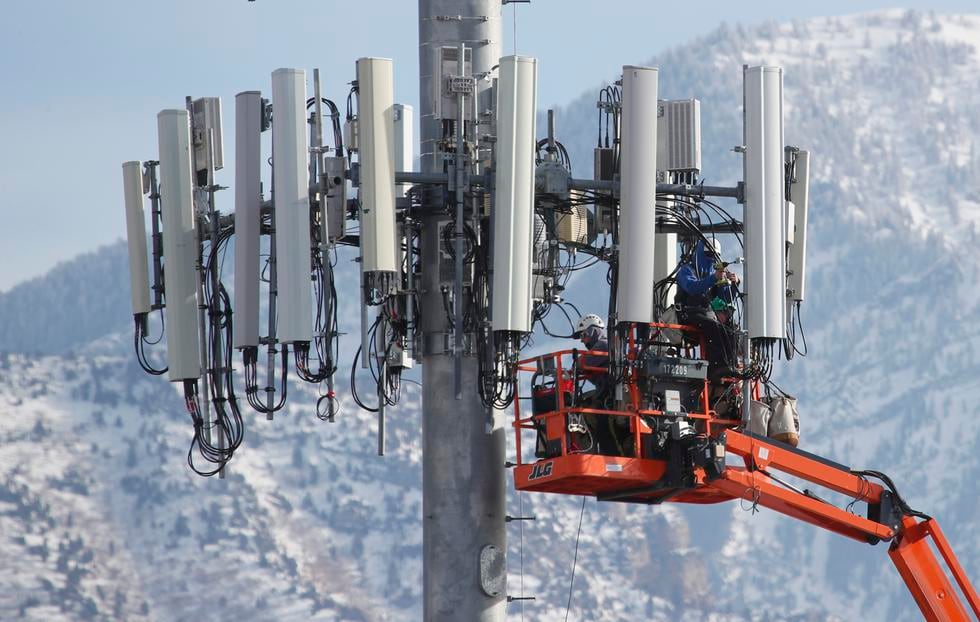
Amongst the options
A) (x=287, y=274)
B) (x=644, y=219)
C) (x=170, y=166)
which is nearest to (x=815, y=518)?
(x=644, y=219)

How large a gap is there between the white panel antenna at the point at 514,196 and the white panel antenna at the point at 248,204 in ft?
13.4

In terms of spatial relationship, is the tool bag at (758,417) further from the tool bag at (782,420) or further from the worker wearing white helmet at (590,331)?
the worker wearing white helmet at (590,331)

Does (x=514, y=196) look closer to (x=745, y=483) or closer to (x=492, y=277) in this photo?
(x=492, y=277)

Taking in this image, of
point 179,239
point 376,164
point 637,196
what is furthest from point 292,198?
point 637,196

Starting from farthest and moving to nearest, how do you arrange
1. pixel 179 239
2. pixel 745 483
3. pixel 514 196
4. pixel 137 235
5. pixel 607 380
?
pixel 137 235, pixel 179 239, pixel 607 380, pixel 745 483, pixel 514 196

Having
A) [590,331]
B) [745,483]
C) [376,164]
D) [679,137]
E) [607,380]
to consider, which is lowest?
[745,483]

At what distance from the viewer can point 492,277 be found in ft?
97.2

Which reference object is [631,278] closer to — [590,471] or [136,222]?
[590,471]

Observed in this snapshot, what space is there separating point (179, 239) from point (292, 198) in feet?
9.75

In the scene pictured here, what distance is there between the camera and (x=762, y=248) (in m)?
30.6

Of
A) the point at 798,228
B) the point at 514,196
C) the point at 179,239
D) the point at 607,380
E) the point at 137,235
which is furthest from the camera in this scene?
the point at 137,235

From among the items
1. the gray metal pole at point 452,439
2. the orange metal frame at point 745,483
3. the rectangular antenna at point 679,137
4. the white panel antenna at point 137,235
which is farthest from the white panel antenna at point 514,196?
the white panel antenna at point 137,235

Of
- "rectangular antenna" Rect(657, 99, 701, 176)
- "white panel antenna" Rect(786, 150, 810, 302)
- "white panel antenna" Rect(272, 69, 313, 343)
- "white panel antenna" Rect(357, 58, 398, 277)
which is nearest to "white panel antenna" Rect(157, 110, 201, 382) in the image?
"white panel antenna" Rect(272, 69, 313, 343)

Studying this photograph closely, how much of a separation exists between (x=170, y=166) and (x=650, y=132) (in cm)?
737
